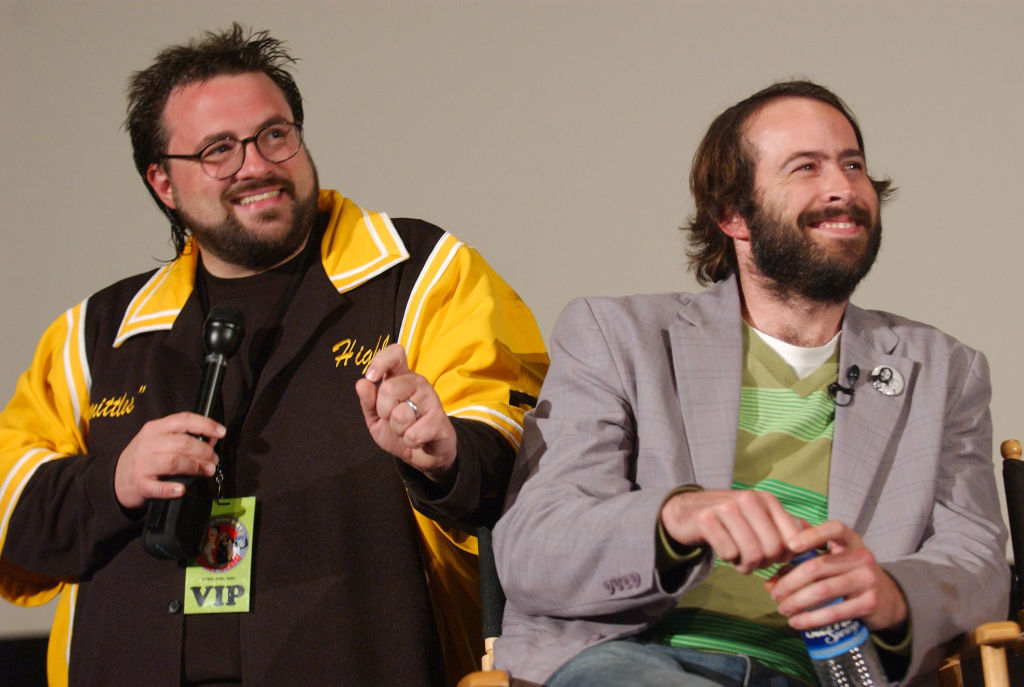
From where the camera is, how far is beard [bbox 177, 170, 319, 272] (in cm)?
246

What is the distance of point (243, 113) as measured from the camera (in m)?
2.50

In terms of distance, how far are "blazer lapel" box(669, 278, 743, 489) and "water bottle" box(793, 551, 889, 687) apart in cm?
36

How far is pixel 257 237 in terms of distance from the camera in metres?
2.46

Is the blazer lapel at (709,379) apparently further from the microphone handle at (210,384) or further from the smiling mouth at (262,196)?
the smiling mouth at (262,196)

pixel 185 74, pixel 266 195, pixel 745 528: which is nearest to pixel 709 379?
pixel 745 528

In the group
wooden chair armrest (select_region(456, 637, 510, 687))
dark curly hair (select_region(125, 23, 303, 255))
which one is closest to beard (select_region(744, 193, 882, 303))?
wooden chair armrest (select_region(456, 637, 510, 687))

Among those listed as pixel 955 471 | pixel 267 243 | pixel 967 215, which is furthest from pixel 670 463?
pixel 967 215

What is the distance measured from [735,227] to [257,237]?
1027 mm

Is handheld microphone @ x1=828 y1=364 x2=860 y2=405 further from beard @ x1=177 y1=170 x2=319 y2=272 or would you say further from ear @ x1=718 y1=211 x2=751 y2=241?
beard @ x1=177 y1=170 x2=319 y2=272

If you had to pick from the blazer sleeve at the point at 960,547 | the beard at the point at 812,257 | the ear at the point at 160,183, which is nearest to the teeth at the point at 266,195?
the ear at the point at 160,183

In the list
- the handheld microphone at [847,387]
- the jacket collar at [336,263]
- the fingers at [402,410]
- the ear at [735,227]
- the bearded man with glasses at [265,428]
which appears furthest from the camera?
the jacket collar at [336,263]

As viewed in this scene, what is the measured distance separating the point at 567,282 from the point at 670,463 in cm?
120

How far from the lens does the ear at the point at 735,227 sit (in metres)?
2.25

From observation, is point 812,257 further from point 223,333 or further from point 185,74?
point 185,74
